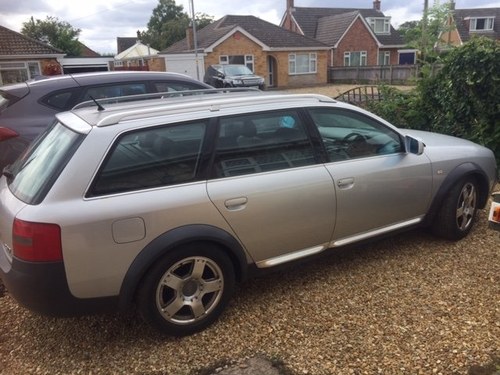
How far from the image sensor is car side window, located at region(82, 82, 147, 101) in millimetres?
5328

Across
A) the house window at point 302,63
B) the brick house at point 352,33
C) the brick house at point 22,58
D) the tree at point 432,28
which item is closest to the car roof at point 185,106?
the tree at point 432,28

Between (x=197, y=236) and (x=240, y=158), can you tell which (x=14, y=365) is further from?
(x=240, y=158)

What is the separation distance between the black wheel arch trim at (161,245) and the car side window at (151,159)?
33cm

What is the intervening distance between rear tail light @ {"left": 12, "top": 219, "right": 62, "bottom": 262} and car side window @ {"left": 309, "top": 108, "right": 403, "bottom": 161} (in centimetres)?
206

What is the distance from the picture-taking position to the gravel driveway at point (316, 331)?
2695mm

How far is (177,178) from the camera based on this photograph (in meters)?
2.83

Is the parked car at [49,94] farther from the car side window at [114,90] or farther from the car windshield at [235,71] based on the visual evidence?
the car windshield at [235,71]

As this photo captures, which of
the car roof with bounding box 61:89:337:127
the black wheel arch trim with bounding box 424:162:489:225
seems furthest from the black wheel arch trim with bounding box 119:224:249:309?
the black wheel arch trim with bounding box 424:162:489:225

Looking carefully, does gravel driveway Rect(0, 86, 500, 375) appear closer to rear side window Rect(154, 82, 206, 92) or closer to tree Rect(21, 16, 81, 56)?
rear side window Rect(154, 82, 206, 92)

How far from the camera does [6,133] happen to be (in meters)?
4.70

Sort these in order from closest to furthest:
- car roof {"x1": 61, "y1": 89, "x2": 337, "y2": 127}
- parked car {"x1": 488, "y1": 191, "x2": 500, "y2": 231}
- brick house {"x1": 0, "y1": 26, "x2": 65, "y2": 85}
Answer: car roof {"x1": 61, "y1": 89, "x2": 337, "y2": 127}, parked car {"x1": 488, "y1": 191, "x2": 500, "y2": 231}, brick house {"x1": 0, "y1": 26, "x2": 65, "y2": 85}

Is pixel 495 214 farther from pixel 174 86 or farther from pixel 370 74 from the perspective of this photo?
pixel 370 74

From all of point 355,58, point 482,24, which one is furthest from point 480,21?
point 355,58

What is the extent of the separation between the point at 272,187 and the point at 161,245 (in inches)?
35.2
